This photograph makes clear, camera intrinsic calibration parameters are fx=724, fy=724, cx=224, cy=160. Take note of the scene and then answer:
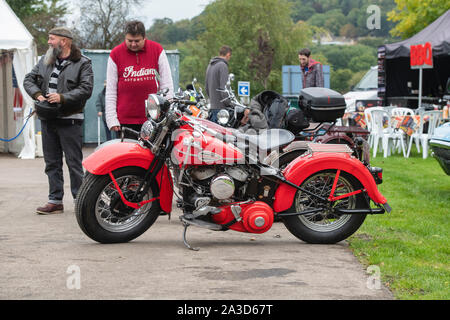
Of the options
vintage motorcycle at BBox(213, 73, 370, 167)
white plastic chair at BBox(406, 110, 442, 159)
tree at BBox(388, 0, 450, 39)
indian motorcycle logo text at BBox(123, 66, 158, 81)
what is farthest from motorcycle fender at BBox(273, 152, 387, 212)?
tree at BBox(388, 0, 450, 39)

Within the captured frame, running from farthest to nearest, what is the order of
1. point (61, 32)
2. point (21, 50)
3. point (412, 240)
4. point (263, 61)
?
point (263, 61) → point (21, 50) → point (61, 32) → point (412, 240)

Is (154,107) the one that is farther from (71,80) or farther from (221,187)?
(71,80)

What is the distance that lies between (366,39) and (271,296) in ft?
230

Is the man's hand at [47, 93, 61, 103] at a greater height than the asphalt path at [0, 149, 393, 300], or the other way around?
the man's hand at [47, 93, 61, 103]

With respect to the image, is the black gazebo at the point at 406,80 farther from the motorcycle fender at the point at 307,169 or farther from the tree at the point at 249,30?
the tree at the point at 249,30

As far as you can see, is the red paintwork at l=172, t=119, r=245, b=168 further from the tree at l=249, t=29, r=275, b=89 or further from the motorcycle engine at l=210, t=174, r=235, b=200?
the tree at l=249, t=29, r=275, b=89

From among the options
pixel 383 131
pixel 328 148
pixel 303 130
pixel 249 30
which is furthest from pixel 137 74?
pixel 249 30

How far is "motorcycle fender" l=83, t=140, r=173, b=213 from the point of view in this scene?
597 cm

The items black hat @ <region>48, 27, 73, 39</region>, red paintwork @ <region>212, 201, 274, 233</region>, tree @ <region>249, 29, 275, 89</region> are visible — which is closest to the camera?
red paintwork @ <region>212, 201, 274, 233</region>

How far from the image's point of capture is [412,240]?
6.51m

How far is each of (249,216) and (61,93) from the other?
2.98 metres

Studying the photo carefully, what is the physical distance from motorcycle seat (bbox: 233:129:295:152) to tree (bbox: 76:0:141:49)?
28.9m

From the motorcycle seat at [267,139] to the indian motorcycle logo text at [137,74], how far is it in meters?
1.51

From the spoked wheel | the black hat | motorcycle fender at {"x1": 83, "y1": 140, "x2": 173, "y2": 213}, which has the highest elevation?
the black hat
